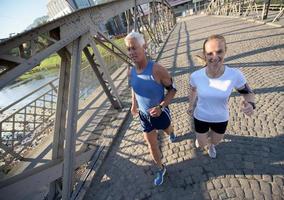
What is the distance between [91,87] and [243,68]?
5306 millimetres

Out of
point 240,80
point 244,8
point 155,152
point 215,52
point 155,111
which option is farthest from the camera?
point 244,8

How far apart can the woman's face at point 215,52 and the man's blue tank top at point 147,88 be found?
643mm

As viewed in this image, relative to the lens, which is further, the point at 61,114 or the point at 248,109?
the point at 61,114

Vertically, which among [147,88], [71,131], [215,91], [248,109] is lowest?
[71,131]

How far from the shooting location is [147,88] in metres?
3.11

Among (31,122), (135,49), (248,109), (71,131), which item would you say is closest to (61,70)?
(71,131)

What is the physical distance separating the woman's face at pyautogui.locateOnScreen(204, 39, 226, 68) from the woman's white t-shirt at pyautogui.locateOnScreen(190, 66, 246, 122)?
7.0 inches

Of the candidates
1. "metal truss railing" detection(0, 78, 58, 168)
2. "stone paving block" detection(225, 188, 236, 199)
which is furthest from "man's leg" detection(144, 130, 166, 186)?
"metal truss railing" detection(0, 78, 58, 168)

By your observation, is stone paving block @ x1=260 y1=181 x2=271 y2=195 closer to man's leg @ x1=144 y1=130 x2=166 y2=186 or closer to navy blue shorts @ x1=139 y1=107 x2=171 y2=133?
man's leg @ x1=144 y1=130 x2=166 y2=186

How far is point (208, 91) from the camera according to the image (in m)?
2.97

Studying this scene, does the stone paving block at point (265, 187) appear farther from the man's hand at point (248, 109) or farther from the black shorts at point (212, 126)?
the man's hand at point (248, 109)

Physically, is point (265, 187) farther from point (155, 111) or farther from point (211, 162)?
point (155, 111)

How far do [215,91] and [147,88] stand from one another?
0.77m

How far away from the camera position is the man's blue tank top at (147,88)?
119 inches
